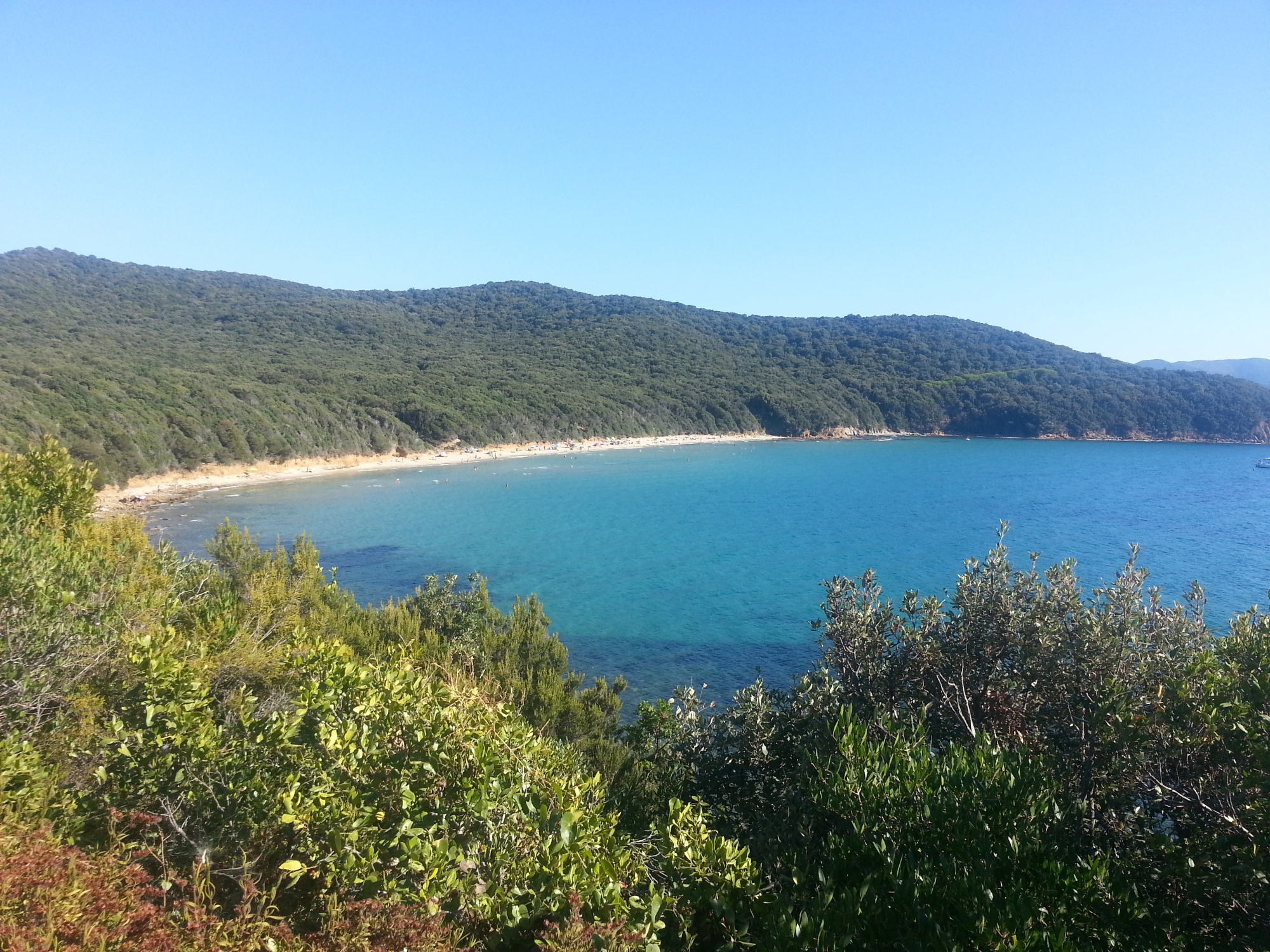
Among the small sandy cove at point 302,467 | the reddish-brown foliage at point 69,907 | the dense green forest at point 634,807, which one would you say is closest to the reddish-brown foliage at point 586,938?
the dense green forest at point 634,807

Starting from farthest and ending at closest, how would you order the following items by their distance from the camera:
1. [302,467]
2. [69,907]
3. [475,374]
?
[475,374], [302,467], [69,907]

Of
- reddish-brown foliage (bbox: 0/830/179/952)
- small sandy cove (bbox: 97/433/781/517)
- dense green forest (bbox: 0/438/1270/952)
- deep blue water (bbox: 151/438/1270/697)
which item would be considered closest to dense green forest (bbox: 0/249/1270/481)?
small sandy cove (bbox: 97/433/781/517)

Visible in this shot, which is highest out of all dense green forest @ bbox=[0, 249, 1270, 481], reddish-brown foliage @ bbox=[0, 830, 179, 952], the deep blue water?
dense green forest @ bbox=[0, 249, 1270, 481]

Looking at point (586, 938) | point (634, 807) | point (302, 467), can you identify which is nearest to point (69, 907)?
point (586, 938)

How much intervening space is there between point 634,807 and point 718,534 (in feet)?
123

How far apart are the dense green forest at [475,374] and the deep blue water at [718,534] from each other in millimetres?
9688

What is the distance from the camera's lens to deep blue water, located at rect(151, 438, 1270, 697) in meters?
26.8

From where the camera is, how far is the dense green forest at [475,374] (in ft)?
201

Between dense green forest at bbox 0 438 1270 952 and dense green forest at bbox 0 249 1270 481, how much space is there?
46275 mm

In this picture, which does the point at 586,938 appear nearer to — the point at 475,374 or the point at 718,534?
the point at 718,534

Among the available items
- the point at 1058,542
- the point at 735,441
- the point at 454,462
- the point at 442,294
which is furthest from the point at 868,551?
the point at 442,294

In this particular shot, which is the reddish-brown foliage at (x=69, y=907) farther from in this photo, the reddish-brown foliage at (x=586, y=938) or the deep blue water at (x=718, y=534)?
the deep blue water at (x=718, y=534)

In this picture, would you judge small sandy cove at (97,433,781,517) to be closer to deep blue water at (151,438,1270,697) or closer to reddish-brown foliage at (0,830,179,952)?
deep blue water at (151,438,1270,697)

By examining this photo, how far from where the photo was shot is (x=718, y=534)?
45.7m
